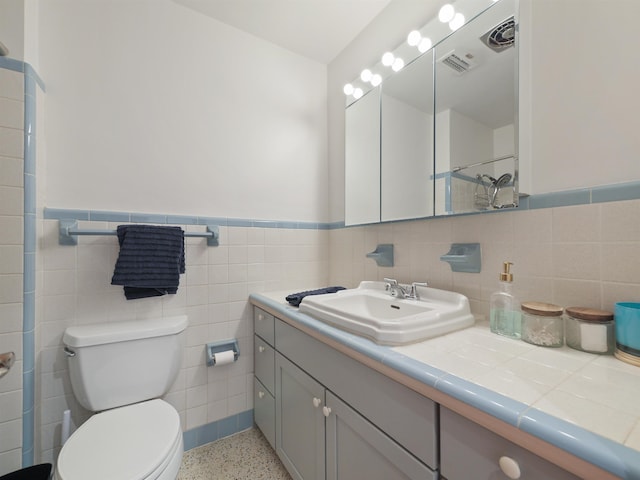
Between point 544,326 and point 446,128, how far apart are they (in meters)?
0.84

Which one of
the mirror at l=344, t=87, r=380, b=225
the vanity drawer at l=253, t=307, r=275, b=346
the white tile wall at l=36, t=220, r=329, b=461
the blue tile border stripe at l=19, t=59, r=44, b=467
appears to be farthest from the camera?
the mirror at l=344, t=87, r=380, b=225

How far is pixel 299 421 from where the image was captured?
1116 mm

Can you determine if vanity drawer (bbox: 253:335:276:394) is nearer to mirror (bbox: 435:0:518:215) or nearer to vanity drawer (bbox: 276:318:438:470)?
vanity drawer (bbox: 276:318:438:470)

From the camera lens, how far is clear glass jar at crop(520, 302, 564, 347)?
752 mm

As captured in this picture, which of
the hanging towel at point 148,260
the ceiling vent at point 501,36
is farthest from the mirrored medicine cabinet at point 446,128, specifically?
the hanging towel at point 148,260

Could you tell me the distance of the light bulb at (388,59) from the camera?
1410 mm

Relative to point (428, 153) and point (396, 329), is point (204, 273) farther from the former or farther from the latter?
point (428, 153)

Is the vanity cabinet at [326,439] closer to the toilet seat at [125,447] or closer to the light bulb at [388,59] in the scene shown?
the toilet seat at [125,447]

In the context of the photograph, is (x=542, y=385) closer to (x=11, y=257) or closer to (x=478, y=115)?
(x=478, y=115)

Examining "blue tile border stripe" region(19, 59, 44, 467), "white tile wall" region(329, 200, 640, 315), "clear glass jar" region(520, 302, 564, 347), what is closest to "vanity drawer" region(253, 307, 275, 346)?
"white tile wall" region(329, 200, 640, 315)

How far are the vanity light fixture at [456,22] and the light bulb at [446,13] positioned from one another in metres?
0.01

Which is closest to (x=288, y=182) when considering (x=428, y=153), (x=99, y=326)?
(x=428, y=153)

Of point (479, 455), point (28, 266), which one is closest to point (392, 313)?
point (479, 455)

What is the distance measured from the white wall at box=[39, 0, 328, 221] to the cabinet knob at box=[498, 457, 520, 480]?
1.50 metres
